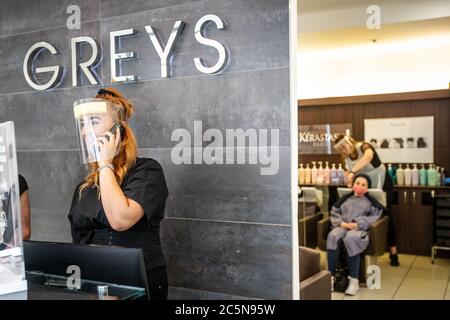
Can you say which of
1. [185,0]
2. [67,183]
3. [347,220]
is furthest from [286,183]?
[347,220]

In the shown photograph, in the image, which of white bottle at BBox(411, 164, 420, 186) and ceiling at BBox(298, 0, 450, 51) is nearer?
ceiling at BBox(298, 0, 450, 51)

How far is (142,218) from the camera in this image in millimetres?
1866

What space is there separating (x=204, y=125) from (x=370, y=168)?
3682 mm

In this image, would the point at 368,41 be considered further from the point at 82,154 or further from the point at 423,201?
the point at 82,154

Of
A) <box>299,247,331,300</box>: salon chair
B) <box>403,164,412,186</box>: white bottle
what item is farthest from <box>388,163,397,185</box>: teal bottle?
<box>299,247,331,300</box>: salon chair

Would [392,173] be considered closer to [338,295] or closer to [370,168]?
[370,168]

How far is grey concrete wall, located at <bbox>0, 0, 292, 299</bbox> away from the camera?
7.89ft

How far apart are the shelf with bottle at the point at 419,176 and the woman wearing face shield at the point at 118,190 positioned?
477 cm

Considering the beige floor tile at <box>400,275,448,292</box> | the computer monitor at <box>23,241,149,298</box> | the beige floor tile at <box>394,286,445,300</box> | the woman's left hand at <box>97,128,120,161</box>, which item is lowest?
the beige floor tile at <box>400,275,448,292</box>

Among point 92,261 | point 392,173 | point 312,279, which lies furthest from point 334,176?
point 92,261

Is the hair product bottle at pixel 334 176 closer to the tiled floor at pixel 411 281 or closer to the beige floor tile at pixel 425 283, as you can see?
the tiled floor at pixel 411 281

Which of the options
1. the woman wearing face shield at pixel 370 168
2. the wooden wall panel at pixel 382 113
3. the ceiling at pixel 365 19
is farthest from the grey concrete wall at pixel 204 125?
the wooden wall panel at pixel 382 113

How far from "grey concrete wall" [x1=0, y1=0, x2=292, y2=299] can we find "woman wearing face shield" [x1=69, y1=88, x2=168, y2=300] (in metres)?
0.65

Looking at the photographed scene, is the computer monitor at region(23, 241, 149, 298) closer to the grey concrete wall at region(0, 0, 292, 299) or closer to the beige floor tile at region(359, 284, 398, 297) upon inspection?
the grey concrete wall at region(0, 0, 292, 299)
